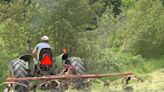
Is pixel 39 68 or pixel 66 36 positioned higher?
pixel 66 36

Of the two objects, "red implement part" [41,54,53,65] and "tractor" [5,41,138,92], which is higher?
"red implement part" [41,54,53,65]

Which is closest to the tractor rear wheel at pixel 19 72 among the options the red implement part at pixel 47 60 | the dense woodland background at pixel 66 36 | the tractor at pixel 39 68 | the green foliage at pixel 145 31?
the tractor at pixel 39 68

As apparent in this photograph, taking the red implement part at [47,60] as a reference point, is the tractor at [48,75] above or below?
below

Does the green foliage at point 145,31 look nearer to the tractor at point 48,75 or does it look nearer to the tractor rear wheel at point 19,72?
the tractor at point 48,75

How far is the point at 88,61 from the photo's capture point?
1897 centimetres

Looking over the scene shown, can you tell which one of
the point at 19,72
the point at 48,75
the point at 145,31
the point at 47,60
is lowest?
the point at 48,75

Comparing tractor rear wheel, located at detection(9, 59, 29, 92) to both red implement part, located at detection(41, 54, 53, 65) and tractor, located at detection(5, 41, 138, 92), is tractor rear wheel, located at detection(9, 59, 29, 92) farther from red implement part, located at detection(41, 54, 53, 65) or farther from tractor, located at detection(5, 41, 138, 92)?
red implement part, located at detection(41, 54, 53, 65)

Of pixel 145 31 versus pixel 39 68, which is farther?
pixel 145 31

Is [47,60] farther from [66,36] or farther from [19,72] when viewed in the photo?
[66,36]

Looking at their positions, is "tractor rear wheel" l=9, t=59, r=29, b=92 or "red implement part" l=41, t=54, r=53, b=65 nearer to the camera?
"tractor rear wheel" l=9, t=59, r=29, b=92

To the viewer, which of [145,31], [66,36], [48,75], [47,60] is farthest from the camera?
[145,31]

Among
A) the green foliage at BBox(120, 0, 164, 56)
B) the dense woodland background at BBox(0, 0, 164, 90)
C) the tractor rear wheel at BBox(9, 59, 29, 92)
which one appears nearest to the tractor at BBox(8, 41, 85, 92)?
the tractor rear wheel at BBox(9, 59, 29, 92)

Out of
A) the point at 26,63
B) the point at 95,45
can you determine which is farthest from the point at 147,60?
the point at 26,63

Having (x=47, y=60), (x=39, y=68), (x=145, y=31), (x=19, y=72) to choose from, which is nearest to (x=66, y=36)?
(x=145, y=31)
